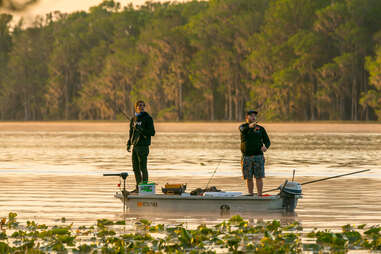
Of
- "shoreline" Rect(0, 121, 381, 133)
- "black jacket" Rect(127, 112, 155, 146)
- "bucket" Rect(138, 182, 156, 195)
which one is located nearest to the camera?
"bucket" Rect(138, 182, 156, 195)

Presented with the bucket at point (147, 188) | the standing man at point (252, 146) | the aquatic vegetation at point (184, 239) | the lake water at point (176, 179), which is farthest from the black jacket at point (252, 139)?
the aquatic vegetation at point (184, 239)

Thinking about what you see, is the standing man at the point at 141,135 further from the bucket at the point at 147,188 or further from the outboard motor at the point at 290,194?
the outboard motor at the point at 290,194

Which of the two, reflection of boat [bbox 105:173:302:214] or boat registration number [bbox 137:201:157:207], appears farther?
boat registration number [bbox 137:201:157:207]

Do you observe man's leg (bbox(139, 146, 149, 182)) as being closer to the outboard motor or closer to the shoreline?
the outboard motor

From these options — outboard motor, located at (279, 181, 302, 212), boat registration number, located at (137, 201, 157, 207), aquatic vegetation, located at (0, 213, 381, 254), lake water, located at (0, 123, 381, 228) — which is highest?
outboard motor, located at (279, 181, 302, 212)

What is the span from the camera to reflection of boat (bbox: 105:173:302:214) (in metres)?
13.5

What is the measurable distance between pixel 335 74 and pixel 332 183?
240 ft

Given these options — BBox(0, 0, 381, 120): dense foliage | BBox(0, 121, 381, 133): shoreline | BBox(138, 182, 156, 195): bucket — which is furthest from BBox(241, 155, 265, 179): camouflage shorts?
BBox(0, 0, 381, 120): dense foliage

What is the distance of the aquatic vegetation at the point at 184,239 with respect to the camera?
32.0ft

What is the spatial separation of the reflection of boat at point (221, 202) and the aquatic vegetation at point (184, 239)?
160 cm

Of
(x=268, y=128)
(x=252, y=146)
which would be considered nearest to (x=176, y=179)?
(x=252, y=146)

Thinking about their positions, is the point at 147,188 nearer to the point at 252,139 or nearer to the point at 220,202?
the point at 220,202

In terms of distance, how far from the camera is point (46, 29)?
5507 inches

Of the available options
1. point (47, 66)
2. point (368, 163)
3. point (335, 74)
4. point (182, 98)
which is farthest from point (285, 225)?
point (47, 66)
